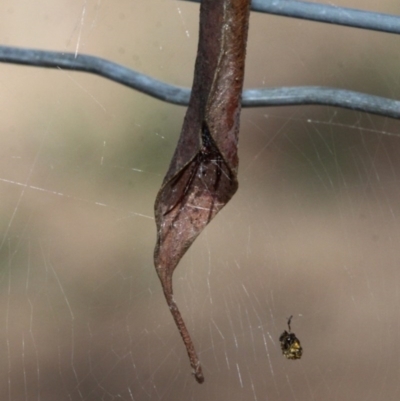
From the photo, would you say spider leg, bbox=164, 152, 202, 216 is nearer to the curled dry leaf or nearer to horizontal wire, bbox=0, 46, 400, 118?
the curled dry leaf

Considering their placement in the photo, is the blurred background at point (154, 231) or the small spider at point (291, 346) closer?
the small spider at point (291, 346)

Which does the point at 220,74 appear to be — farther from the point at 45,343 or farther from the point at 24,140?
the point at 45,343

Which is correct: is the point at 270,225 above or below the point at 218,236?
above

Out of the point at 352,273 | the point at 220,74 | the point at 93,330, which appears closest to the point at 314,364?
the point at 352,273

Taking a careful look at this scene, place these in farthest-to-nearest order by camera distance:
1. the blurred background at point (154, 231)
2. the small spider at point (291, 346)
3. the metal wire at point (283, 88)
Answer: the blurred background at point (154, 231), the small spider at point (291, 346), the metal wire at point (283, 88)

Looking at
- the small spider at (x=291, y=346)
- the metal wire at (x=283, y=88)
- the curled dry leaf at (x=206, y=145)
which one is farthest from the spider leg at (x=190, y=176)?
the small spider at (x=291, y=346)

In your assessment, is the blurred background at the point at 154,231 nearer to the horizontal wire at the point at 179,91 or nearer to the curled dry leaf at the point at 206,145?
the horizontal wire at the point at 179,91

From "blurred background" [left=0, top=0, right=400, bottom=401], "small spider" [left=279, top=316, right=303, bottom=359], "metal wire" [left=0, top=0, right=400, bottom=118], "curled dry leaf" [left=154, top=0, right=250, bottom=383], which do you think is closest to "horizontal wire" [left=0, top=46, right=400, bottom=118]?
"metal wire" [left=0, top=0, right=400, bottom=118]

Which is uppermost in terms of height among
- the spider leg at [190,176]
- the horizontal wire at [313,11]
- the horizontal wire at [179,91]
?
the horizontal wire at [313,11]
